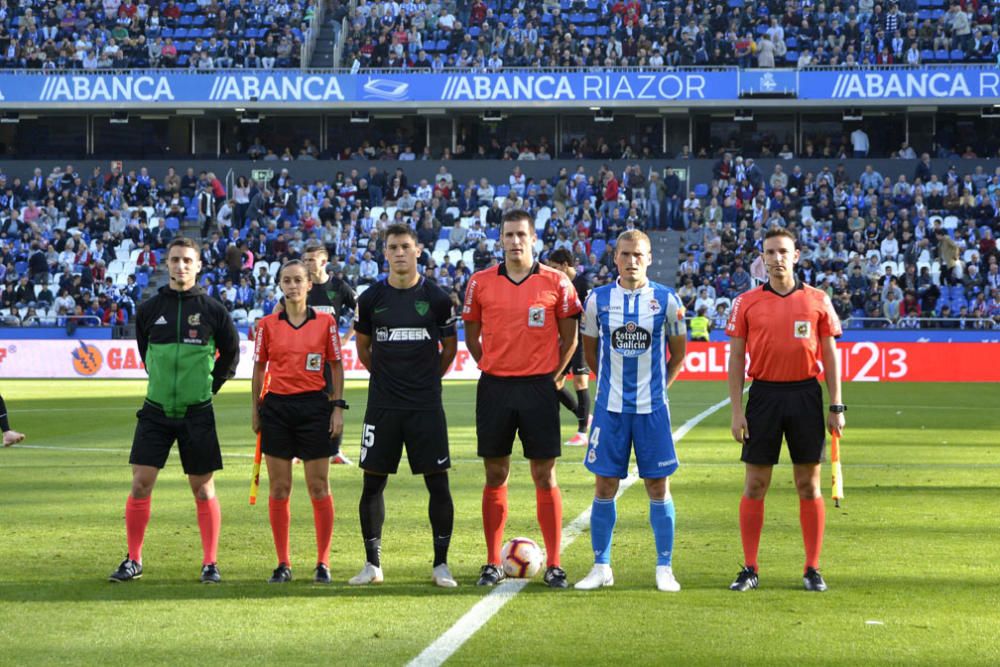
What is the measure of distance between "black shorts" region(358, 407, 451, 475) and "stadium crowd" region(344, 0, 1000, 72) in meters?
37.1

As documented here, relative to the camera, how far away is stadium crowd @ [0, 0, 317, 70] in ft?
152

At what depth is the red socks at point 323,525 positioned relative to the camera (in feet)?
27.6

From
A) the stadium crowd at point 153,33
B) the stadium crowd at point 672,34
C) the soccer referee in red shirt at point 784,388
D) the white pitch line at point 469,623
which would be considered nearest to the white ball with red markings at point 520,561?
the white pitch line at point 469,623

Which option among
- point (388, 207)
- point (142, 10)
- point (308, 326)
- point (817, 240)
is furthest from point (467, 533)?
point (142, 10)

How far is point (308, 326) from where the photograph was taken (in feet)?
28.9

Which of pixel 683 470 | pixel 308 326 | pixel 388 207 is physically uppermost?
pixel 388 207

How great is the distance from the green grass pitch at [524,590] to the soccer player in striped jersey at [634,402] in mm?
382

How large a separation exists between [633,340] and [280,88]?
38449 mm

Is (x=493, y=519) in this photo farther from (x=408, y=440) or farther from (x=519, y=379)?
(x=519, y=379)

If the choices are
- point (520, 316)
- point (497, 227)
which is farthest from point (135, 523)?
point (497, 227)

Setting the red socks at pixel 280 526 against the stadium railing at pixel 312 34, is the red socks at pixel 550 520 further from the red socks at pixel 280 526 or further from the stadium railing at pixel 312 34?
the stadium railing at pixel 312 34

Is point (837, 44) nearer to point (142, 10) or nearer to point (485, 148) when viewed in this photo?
point (485, 148)

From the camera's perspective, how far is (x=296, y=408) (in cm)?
855

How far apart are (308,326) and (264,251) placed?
3219 cm
